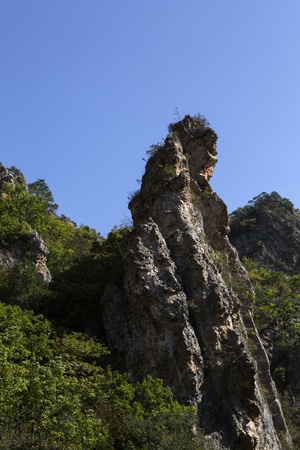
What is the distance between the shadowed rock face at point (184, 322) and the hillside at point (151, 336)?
2.4 inches

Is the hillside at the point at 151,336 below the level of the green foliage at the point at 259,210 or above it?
below

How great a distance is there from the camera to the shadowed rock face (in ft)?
83.1

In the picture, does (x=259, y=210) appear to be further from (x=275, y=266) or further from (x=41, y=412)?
(x=41, y=412)

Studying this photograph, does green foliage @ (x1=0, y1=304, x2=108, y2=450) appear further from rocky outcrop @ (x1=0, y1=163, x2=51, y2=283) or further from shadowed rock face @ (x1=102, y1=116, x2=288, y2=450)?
rocky outcrop @ (x1=0, y1=163, x2=51, y2=283)

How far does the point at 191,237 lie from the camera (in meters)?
31.1

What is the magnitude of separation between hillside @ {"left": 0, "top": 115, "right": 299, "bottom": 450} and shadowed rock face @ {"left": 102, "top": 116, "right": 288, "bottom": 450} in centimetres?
6

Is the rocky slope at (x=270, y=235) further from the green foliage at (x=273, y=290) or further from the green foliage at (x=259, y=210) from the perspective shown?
the green foliage at (x=273, y=290)

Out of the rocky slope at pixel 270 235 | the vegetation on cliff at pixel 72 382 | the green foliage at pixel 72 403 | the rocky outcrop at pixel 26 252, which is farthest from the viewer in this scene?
the rocky slope at pixel 270 235

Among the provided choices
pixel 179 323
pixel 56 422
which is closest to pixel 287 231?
pixel 179 323

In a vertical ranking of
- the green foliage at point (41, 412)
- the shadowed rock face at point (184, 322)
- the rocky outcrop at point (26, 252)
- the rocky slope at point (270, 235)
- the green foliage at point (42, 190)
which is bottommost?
the green foliage at point (41, 412)

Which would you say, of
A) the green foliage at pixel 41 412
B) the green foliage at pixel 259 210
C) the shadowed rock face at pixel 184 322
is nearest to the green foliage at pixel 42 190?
the green foliage at pixel 259 210

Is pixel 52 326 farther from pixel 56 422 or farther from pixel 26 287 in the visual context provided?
pixel 56 422

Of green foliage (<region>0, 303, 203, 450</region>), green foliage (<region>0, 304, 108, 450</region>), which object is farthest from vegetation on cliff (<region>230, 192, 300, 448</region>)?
green foliage (<region>0, 304, 108, 450</region>)

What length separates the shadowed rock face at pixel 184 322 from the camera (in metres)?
25.3
